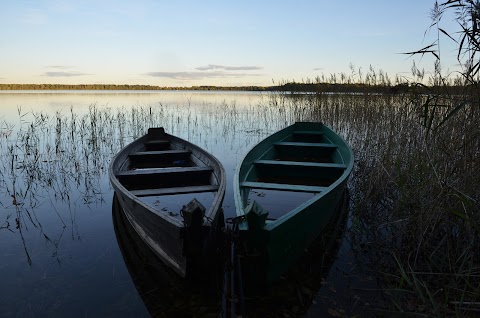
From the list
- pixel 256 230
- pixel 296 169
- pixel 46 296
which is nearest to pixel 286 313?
pixel 256 230

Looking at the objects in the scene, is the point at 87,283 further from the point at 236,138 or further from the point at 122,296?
the point at 236,138

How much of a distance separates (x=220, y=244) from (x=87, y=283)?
4.54ft

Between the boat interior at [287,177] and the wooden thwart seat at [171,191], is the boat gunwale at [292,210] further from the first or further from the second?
the wooden thwart seat at [171,191]

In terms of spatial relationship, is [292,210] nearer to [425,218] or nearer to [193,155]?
[425,218]

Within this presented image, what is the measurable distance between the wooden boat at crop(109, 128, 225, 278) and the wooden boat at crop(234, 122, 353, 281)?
1.12 feet

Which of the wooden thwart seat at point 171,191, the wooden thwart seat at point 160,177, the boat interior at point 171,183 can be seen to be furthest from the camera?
the wooden thwart seat at point 160,177

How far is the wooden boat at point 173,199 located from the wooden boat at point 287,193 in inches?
13.4

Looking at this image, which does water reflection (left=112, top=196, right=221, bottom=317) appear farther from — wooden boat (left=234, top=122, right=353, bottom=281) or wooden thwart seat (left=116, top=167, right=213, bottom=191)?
wooden thwart seat (left=116, top=167, right=213, bottom=191)

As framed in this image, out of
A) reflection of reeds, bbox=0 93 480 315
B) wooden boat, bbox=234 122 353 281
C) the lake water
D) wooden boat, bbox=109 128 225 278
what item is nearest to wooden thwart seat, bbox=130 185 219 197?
wooden boat, bbox=109 128 225 278

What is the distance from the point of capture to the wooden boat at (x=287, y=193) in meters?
2.44

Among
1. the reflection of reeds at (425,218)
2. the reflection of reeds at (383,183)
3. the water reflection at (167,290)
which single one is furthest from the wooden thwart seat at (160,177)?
the reflection of reeds at (425,218)

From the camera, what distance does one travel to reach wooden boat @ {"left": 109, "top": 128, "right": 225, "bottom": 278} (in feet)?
8.25

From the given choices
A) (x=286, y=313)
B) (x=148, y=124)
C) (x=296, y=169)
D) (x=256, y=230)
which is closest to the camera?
(x=256, y=230)

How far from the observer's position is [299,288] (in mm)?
2895
